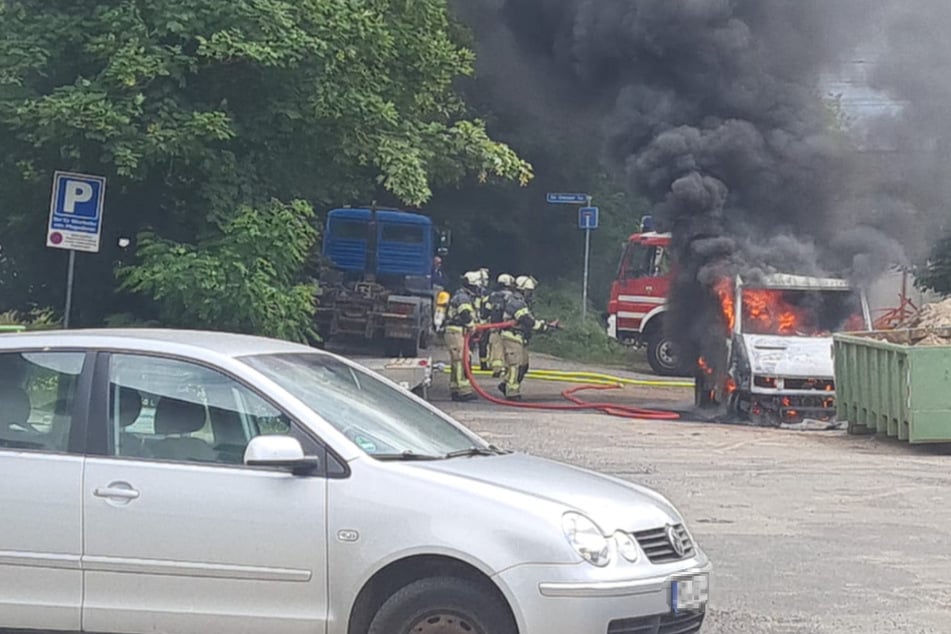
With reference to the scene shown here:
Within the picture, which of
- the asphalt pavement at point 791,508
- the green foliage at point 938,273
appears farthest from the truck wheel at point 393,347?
the green foliage at point 938,273

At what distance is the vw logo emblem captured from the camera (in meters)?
5.76

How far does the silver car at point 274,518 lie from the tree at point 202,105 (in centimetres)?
746

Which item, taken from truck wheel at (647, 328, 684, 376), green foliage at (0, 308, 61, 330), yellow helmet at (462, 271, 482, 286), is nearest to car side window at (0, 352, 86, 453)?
green foliage at (0, 308, 61, 330)

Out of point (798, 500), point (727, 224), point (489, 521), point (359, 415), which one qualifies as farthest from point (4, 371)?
point (727, 224)

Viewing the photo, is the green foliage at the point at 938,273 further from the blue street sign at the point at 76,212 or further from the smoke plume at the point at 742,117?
the blue street sign at the point at 76,212

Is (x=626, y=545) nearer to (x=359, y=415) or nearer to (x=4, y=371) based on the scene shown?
(x=359, y=415)

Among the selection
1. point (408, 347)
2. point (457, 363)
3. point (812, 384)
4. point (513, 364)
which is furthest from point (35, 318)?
point (812, 384)

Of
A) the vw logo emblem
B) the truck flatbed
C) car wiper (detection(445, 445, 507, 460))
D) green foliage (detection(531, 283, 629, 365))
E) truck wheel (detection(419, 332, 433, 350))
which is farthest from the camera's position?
green foliage (detection(531, 283, 629, 365))

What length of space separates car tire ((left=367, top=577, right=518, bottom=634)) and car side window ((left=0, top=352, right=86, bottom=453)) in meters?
1.52

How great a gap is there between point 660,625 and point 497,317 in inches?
598

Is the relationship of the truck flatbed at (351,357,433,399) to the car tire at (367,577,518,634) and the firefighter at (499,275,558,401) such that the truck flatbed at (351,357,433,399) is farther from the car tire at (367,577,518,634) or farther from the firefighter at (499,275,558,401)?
the car tire at (367,577,518,634)

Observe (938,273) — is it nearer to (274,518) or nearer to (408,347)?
A: (408,347)

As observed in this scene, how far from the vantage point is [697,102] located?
Result: 2312cm

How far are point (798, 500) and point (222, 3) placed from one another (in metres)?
6.75
